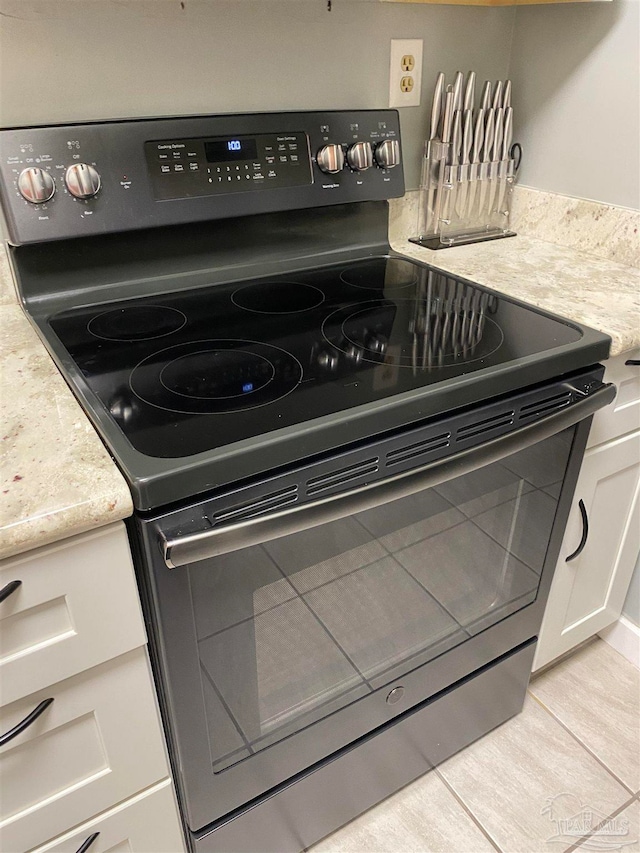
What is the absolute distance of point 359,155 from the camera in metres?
1.23

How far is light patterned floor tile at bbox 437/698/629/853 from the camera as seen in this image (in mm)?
1246

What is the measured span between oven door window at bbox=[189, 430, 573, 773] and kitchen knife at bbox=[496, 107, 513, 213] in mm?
690

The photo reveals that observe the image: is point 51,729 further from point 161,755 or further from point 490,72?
point 490,72

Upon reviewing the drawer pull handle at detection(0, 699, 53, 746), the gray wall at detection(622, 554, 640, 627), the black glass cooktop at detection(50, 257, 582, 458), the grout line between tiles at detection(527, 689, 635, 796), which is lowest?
the grout line between tiles at detection(527, 689, 635, 796)

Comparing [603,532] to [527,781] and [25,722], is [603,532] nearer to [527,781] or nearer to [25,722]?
[527,781]

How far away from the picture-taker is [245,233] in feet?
4.03

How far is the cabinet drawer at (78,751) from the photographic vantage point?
2.48 feet

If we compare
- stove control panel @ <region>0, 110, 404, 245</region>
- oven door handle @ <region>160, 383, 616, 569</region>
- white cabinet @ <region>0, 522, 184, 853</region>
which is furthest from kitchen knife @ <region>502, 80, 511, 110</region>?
A: white cabinet @ <region>0, 522, 184, 853</region>

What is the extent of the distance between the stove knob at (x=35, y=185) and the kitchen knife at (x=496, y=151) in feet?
3.06

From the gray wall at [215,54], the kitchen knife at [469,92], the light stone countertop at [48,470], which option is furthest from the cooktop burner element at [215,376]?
the kitchen knife at [469,92]

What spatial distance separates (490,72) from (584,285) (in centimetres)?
59

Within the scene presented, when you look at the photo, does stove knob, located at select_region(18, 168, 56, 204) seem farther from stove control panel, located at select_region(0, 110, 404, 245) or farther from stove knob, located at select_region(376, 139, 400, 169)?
stove knob, located at select_region(376, 139, 400, 169)

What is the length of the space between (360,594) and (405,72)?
3.43 feet

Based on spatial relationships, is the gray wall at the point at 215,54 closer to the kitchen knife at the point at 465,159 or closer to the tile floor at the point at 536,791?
the kitchen knife at the point at 465,159
